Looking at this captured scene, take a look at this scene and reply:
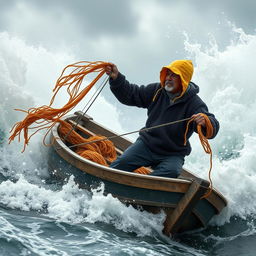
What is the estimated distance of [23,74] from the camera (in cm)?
1187

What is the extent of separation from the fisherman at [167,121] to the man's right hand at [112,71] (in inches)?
20.4

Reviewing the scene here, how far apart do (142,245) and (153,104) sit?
1.89m

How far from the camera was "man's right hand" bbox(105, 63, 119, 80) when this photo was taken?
23.5 ft

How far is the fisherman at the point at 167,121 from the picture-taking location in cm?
655

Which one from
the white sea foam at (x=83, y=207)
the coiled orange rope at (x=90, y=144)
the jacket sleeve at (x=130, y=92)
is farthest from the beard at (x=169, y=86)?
→ the coiled orange rope at (x=90, y=144)

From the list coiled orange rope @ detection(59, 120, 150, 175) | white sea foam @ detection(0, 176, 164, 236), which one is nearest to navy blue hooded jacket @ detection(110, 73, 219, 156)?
white sea foam @ detection(0, 176, 164, 236)

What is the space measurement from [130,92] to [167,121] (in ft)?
2.46

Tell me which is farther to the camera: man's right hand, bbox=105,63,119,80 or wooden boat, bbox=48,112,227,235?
man's right hand, bbox=105,63,119,80

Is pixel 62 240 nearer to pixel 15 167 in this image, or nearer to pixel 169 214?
pixel 169 214

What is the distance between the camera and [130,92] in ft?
23.6

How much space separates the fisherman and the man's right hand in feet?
1.70

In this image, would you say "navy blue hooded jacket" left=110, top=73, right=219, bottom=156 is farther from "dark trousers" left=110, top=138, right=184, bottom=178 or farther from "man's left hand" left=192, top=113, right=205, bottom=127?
"man's left hand" left=192, top=113, right=205, bottom=127

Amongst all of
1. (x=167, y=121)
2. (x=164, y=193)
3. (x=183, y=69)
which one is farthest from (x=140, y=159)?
(x=183, y=69)

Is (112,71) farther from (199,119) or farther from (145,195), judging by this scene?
(145,195)
